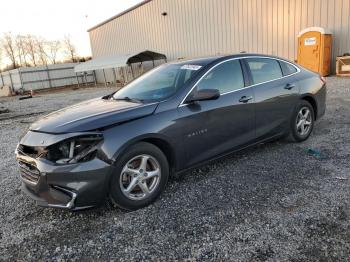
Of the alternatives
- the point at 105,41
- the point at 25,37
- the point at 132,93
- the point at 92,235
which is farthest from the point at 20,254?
the point at 25,37

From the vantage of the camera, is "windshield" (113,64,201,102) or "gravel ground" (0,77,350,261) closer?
"gravel ground" (0,77,350,261)

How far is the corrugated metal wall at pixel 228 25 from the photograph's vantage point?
13672 millimetres

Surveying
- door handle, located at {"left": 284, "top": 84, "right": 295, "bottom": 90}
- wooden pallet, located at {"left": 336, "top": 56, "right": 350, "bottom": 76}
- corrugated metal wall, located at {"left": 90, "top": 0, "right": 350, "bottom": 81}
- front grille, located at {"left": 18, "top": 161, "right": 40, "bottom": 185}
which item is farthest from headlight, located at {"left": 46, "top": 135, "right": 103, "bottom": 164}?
corrugated metal wall, located at {"left": 90, "top": 0, "right": 350, "bottom": 81}

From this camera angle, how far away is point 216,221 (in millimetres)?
3127

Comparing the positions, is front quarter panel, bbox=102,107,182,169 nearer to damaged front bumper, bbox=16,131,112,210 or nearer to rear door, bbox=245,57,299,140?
damaged front bumper, bbox=16,131,112,210

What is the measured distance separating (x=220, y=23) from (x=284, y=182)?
16278 mm

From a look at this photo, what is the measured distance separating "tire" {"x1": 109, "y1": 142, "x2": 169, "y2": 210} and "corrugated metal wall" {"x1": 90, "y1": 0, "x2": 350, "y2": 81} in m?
12.6

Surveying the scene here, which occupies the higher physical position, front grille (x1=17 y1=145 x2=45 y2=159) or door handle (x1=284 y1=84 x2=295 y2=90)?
door handle (x1=284 y1=84 x2=295 y2=90)

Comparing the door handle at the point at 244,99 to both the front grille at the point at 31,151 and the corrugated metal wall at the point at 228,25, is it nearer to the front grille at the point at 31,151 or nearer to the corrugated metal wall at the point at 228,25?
the front grille at the point at 31,151

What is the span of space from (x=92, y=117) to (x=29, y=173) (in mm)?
852

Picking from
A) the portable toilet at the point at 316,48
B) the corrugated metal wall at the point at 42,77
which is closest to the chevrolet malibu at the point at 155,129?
the portable toilet at the point at 316,48

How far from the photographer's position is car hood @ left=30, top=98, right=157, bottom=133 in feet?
10.6

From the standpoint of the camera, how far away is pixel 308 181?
3.85m

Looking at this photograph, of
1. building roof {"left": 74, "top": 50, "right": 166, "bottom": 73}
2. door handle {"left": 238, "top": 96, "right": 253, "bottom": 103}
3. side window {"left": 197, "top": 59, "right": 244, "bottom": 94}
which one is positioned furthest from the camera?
building roof {"left": 74, "top": 50, "right": 166, "bottom": 73}
